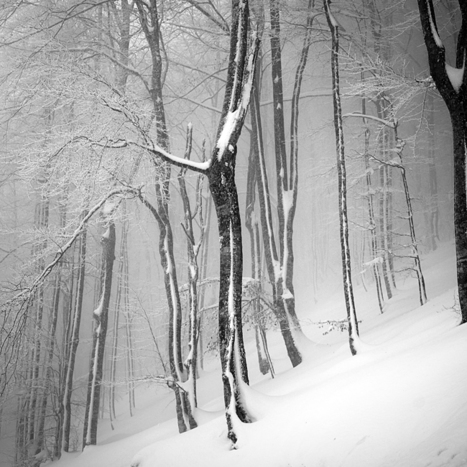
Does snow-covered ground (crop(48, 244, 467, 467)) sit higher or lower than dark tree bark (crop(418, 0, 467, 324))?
lower

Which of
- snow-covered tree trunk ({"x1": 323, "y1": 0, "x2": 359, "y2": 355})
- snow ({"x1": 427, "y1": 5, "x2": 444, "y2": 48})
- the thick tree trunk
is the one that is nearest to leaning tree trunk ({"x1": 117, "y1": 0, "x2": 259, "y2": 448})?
the thick tree trunk

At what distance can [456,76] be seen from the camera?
478 centimetres

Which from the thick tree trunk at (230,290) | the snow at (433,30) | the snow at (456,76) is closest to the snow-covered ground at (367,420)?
the thick tree trunk at (230,290)

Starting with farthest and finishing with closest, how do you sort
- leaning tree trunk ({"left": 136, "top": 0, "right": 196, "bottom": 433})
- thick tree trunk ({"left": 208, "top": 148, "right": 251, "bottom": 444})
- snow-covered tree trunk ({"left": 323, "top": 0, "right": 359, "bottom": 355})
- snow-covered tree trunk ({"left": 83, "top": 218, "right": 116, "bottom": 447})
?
snow-covered tree trunk ({"left": 83, "top": 218, "right": 116, "bottom": 447}) < leaning tree trunk ({"left": 136, "top": 0, "right": 196, "bottom": 433}) < snow-covered tree trunk ({"left": 323, "top": 0, "right": 359, "bottom": 355}) < thick tree trunk ({"left": 208, "top": 148, "right": 251, "bottom": 444})

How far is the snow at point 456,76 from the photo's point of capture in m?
4.75

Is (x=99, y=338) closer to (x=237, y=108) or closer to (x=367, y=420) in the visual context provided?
(x=237, y=108)

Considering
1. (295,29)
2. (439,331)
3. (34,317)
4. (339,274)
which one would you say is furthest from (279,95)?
(339,274)

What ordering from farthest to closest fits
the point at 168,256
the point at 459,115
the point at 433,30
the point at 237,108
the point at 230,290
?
the point at 168,256 → the point at 433,30 → the point at 237,108 → the point at 459,115 → the point at 230,290

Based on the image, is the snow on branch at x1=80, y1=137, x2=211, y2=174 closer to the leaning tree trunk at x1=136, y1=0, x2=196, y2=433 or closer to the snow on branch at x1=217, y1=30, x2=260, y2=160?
the snow on branch at x1=217, y1=30, x2=260, y2=160

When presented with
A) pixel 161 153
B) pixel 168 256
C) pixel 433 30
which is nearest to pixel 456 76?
pixel 433 30

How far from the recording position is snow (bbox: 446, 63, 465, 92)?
4746mm

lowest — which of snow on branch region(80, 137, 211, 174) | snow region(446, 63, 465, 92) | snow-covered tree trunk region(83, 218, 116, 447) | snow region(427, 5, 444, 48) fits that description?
snow-covered tree trunk region(83, 218, 116, 447)

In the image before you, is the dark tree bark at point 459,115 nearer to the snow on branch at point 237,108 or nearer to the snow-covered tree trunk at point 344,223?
the snow-covered tree trunk at point 344,223

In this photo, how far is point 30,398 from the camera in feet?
43.6
